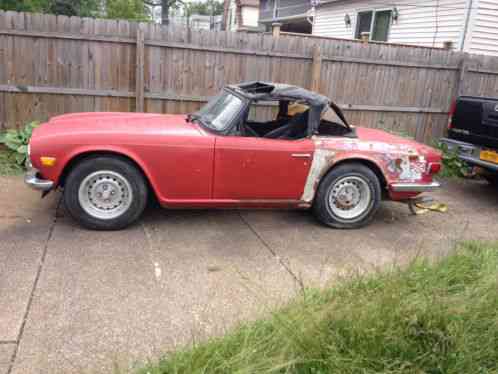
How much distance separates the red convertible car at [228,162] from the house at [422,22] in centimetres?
792

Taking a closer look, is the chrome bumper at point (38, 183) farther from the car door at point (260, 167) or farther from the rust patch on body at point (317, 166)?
the rust patch on body at point (317, 166)

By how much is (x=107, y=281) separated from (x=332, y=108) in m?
3.11

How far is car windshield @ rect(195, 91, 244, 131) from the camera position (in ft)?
15.6

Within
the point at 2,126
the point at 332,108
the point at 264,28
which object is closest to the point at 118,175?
the point at 332,108

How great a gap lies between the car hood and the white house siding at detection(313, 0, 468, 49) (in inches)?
376

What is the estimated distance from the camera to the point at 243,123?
15.6 ft

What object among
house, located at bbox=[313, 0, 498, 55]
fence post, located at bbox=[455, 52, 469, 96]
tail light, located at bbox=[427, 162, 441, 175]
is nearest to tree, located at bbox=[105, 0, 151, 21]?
house, located at bbox=[313, 0, 498, 55]

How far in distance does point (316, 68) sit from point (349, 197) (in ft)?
11.4

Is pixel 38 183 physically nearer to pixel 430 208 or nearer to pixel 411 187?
pixel 411 187

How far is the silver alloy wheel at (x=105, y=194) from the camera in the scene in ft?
14.8

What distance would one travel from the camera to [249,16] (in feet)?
119

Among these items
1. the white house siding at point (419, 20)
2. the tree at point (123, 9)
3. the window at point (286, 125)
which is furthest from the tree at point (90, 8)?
the window at point (286, 125)

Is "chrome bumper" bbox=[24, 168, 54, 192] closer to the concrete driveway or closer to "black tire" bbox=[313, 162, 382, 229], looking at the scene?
the concrete driveway

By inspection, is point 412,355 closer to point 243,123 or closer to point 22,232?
point 243,123
